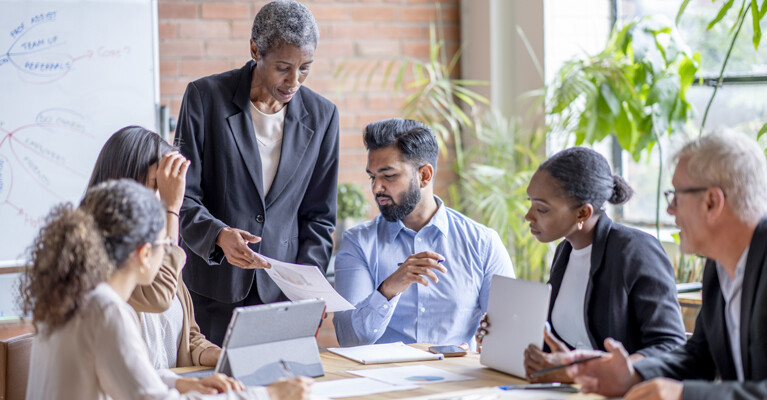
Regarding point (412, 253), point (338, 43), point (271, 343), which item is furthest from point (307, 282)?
point (338, 43)

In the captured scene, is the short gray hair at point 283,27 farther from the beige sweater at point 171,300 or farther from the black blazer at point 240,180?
the beige sweater at point 171,300

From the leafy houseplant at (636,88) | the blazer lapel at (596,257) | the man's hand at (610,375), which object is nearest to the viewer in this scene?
the man's hand at (610,375)

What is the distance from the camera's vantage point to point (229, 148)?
2.72 m

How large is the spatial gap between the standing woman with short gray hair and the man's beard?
0.21 meters

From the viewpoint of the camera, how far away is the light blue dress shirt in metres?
2.71

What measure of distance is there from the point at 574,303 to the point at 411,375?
1.70 ft

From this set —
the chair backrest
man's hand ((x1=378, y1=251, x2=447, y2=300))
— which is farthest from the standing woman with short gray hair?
the chair backrest

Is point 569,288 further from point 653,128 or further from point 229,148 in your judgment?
point 653,128

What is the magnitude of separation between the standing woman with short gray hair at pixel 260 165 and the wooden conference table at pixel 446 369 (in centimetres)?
47

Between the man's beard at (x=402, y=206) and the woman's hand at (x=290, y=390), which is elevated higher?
the man's beard at (x=402, y=206)

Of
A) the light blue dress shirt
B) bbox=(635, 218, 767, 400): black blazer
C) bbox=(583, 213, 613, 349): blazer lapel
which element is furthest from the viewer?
the light blue dress shirt

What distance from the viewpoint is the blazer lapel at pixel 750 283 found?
1741 millimetres

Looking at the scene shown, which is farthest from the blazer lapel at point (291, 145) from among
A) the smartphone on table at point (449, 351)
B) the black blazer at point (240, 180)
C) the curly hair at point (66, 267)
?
the curly hair at point (66, 267)

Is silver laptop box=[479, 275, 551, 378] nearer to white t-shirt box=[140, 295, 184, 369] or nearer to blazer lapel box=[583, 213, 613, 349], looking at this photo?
blazer lapel box=[583, 213, 613, 349]
